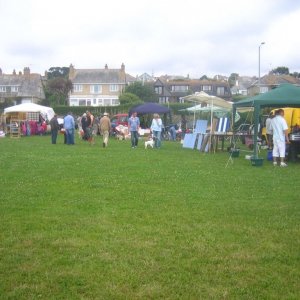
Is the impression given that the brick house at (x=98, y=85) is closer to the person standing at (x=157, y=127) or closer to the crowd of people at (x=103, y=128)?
the crowd of people at (x=103, y=128)

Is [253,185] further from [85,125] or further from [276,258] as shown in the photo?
[85,125]

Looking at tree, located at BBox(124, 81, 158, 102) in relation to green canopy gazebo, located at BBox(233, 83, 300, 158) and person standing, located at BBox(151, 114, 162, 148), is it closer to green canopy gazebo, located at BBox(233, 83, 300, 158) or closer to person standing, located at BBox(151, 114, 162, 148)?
person standing, located at BBox(151, 114, 162, 148)

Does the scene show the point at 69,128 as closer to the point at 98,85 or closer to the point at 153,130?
the point at 153,130

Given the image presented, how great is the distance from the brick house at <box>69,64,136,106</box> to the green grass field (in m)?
67.9

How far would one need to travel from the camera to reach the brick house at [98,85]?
77.3m

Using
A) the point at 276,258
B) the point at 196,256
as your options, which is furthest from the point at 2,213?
the point at 276,258

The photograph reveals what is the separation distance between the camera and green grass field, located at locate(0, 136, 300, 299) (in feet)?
13.3

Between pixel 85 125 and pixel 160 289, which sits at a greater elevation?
pixel 85 125

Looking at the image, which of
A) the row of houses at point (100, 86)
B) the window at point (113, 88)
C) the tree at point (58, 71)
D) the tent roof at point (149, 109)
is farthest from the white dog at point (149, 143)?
the tree at point (58, 71)

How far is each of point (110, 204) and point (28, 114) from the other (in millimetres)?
30297

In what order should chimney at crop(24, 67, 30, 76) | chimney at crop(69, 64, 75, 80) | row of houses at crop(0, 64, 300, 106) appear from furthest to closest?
1. chimney at crop(24, 67, 30, 76)
2. chimney at crop(69, 64, 75, 80)
3. row of houses at crop(0, 64, 300, 106)

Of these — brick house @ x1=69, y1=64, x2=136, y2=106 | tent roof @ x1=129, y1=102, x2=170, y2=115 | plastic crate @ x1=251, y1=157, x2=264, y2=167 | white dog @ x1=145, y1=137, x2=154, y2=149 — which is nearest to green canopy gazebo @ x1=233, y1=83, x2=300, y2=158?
plastic crate @ x1=251, y1=157, x2=264, y2=167

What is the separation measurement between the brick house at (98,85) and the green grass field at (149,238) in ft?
223

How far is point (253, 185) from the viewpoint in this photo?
9.38m
